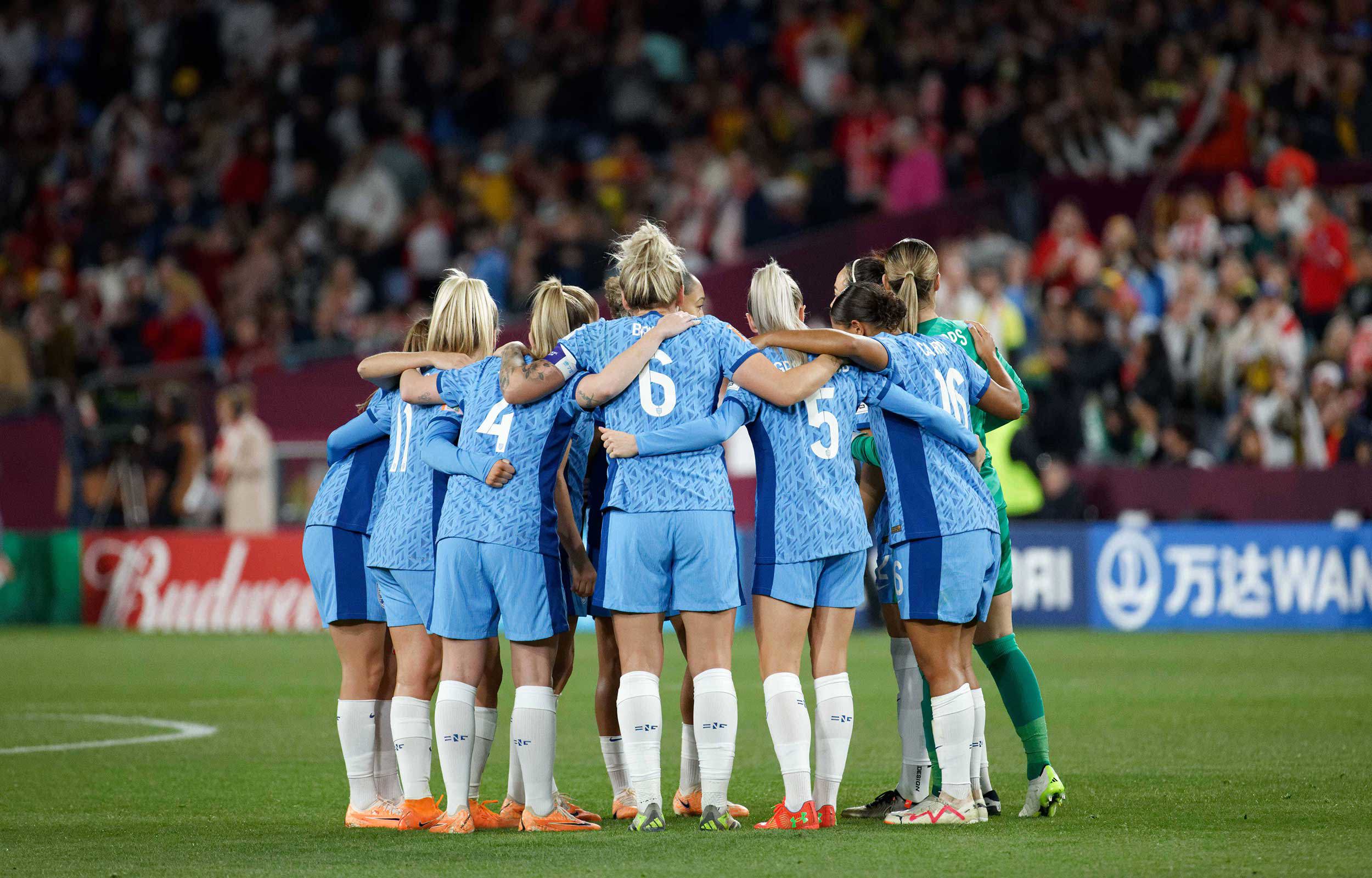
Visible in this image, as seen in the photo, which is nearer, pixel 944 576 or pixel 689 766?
pixel 944 576

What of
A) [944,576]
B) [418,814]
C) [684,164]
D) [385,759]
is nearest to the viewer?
[944,576]

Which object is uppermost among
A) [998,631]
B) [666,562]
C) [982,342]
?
[982,342]

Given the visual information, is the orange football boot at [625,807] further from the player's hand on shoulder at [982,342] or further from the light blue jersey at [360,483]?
the player's hand on shoulder at [982,342]

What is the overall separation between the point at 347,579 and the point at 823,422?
7.02 feet

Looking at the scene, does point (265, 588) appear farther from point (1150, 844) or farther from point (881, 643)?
point (1150, 844)

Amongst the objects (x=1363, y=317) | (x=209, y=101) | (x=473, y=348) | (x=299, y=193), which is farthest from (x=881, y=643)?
(x=209, y=101)

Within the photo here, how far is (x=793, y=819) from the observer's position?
7.00 metres

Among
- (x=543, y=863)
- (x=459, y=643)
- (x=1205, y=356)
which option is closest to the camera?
(x=543, y=863)

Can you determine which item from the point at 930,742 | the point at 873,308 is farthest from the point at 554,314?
the point at 930,742

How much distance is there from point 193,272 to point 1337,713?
1757cm

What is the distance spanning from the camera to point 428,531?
7398 mm

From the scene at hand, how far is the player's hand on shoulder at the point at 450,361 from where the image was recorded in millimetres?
7418

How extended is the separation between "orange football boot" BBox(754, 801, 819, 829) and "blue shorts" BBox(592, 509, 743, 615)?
82 centimetres

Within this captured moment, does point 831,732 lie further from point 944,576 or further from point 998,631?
point 998,631
